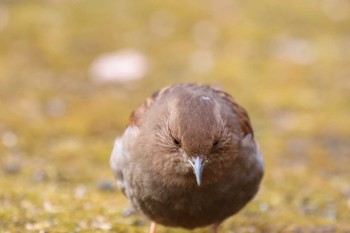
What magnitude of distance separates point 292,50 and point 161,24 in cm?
274

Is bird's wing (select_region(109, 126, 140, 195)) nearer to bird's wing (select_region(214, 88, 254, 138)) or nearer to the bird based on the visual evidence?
the bird

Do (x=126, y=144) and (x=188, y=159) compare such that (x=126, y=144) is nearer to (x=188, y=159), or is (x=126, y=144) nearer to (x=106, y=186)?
(x=188, y=159)

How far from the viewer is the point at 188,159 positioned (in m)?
5.74

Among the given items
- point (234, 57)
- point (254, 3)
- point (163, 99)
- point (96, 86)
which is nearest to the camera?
point (163, 99)

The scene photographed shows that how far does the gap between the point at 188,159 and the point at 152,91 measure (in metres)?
6.41

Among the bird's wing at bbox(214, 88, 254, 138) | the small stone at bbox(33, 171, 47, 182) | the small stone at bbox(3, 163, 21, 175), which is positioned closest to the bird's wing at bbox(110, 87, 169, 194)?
the bird's wing at bbox(214, 88, 254, 138)

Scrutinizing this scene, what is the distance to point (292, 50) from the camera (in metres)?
13.7

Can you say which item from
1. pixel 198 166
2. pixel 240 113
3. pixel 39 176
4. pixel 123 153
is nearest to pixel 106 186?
pixel 39 176

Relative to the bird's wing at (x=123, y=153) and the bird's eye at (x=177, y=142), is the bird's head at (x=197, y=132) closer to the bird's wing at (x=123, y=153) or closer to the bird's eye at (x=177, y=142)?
the bird's eye at (x=177, y=142)

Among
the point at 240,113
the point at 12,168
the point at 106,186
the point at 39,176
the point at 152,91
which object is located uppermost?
the point at 152,91

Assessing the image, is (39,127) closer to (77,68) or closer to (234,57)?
(77,68)

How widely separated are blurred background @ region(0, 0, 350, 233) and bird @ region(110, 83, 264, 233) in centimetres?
101

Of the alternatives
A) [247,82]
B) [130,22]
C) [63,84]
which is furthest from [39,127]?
[130,22]

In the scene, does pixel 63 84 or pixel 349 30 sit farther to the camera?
pixel 349 30
